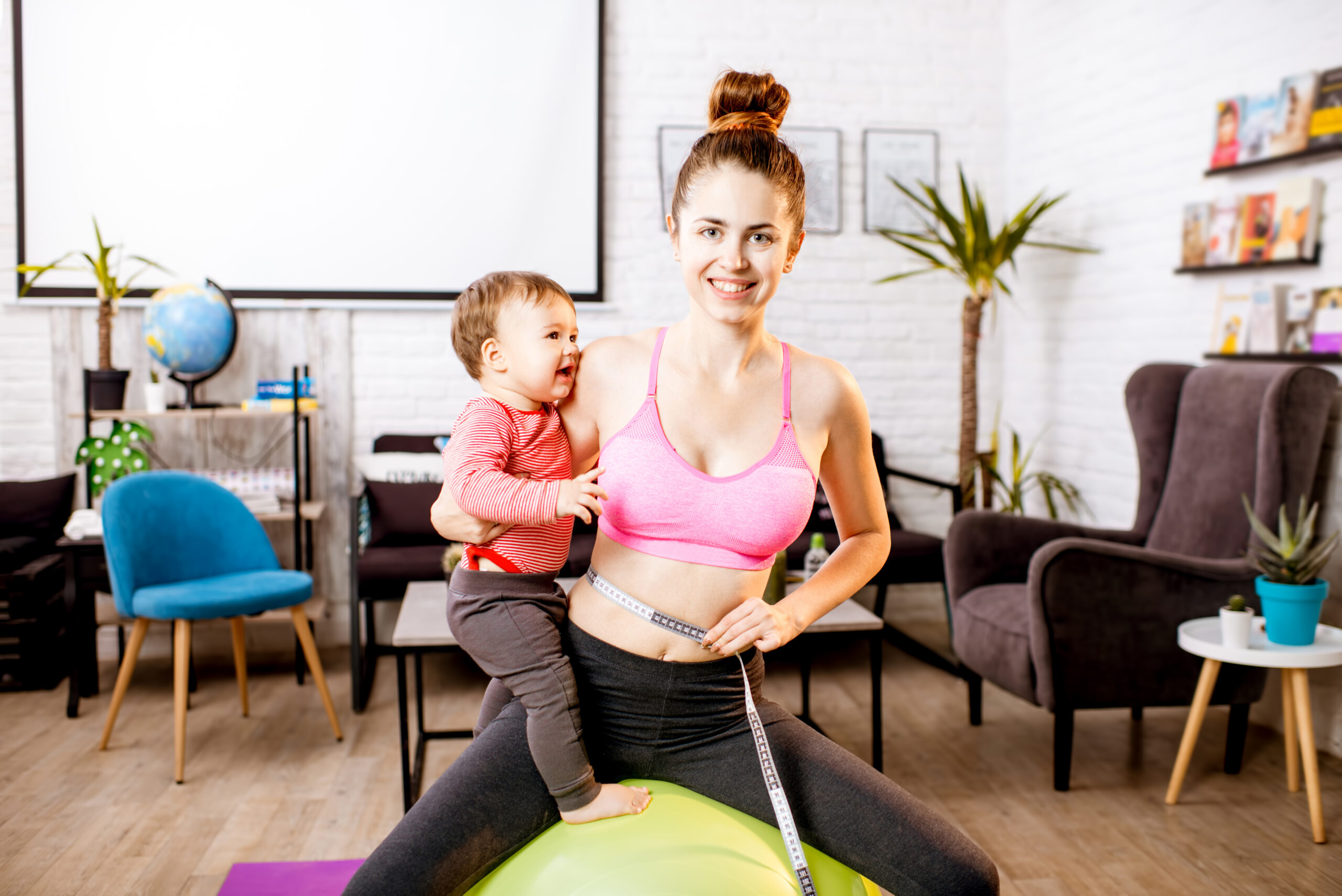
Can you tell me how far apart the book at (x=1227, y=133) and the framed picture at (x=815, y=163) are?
4.98 ft

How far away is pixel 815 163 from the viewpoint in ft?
14.2

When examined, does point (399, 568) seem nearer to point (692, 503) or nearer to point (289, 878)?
point (289, 878)

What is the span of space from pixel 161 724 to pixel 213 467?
1.20 metres

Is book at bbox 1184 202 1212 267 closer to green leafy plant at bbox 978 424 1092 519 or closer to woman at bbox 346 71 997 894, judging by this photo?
green leafy plant at bbox 978 424 1092 519

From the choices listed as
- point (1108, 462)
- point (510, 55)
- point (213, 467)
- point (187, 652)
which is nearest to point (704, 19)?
point (510, 55)

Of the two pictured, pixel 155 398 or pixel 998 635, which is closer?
pixel 998 635

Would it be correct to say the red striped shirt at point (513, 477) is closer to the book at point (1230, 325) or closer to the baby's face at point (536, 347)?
the baby's face at point (536, 347)

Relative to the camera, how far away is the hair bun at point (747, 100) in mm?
1308

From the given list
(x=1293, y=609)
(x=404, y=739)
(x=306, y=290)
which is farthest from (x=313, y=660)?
(x=1293, y=609)

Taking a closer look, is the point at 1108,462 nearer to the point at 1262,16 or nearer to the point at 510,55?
the point at 1262,16

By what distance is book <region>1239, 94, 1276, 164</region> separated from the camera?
10.0ft

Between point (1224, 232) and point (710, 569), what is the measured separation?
9.09 feet

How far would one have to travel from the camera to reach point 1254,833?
8.03 ft

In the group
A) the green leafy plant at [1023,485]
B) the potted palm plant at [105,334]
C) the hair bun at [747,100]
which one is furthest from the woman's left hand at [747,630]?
the potted palm plant at [105,334]
